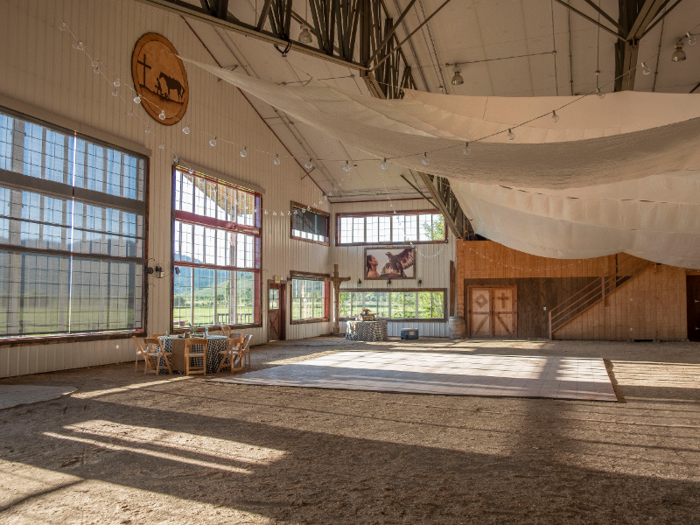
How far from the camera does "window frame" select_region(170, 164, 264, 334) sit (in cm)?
1267

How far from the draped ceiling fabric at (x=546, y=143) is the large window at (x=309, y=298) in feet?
31.0

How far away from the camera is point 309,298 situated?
64.1 feet

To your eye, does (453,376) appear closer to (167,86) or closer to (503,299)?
(167,86)

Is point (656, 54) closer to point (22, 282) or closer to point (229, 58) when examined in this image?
point (229, 58)

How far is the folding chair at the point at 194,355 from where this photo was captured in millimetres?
9047

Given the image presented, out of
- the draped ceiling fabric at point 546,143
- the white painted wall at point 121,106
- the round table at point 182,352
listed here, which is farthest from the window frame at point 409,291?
the round table at point 182,352

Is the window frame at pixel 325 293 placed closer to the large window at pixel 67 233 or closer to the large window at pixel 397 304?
the large window at pixel 397 304

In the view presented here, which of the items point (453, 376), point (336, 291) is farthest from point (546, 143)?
point (336, 291)

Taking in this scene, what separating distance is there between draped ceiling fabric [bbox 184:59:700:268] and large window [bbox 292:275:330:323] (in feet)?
31.0

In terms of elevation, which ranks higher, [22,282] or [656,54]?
[656,54]

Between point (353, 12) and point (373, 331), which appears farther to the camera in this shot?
point (373, 331)

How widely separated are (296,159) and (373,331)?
255 inches

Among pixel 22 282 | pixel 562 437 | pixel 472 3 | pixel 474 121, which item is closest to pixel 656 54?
pixel 472 3

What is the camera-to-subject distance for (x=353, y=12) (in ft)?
25.8
